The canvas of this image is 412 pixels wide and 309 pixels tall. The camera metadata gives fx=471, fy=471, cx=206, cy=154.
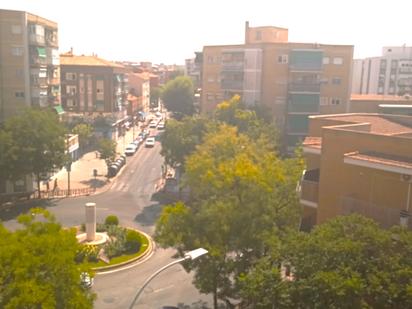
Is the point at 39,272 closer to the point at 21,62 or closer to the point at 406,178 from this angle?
the point at 406,178

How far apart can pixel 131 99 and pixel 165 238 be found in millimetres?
76474

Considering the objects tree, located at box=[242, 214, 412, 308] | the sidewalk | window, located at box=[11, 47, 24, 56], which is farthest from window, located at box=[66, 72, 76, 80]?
tree, located at box=[242, 214, 412, 308]

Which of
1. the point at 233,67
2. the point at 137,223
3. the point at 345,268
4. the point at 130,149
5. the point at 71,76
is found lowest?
the point at 137,223

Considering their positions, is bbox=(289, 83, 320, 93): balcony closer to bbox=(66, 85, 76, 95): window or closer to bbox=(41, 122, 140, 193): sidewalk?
bbox=(41, 122, 140, 193): sidewalk

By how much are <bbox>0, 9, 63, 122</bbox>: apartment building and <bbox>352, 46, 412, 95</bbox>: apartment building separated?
68.6m

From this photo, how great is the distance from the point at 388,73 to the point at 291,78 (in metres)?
44.5

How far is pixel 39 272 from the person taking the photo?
52.7 feet

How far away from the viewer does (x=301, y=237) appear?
56.1ft

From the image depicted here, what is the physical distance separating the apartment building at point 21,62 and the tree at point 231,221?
3010 cm

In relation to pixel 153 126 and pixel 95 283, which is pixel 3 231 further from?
pixel 153 126

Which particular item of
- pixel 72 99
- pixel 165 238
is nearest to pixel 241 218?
pixel 165 238

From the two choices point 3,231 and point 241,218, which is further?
point 241,218

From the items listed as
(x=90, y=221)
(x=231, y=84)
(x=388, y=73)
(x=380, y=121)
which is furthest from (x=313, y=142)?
(x=388, y=73)

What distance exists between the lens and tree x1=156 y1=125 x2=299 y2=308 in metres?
21.1
